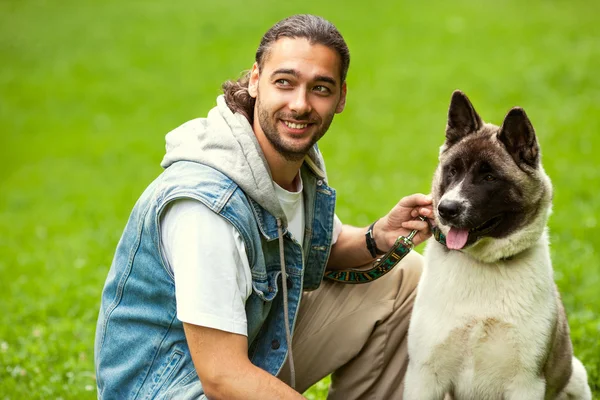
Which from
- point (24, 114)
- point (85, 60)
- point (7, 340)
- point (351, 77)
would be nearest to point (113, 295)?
point (7, 340)

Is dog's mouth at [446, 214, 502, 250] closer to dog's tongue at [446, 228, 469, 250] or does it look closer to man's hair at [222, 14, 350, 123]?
dog's tongue at [446, 228, 469, 250]

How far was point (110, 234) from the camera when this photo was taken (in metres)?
7.66

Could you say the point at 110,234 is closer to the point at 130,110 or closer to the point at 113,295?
the point at 113,295

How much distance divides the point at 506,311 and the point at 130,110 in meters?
10.2

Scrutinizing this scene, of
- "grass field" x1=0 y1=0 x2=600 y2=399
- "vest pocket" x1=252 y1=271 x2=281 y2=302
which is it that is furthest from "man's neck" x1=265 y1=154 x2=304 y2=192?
"grass field" x1=0 y1=0 x2=600 y2=399

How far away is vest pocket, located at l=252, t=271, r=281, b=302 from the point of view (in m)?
3.19

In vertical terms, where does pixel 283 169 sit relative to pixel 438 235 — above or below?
above

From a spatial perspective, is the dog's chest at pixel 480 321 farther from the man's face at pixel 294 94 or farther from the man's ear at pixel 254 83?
the man's ear at pixel 254 83

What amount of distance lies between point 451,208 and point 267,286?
815 millimetres

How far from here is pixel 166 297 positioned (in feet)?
10.5

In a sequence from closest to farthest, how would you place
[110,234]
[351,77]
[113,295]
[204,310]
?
1. [204,310]
2. [113,295]
3. [110,234]
4. [351,77]

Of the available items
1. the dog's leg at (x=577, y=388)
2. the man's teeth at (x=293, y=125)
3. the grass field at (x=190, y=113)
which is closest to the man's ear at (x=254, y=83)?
the man's teeth at (x=293, y=125)

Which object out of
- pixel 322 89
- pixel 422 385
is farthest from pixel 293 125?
pixel 422 385

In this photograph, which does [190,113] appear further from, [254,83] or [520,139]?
[520,139]
